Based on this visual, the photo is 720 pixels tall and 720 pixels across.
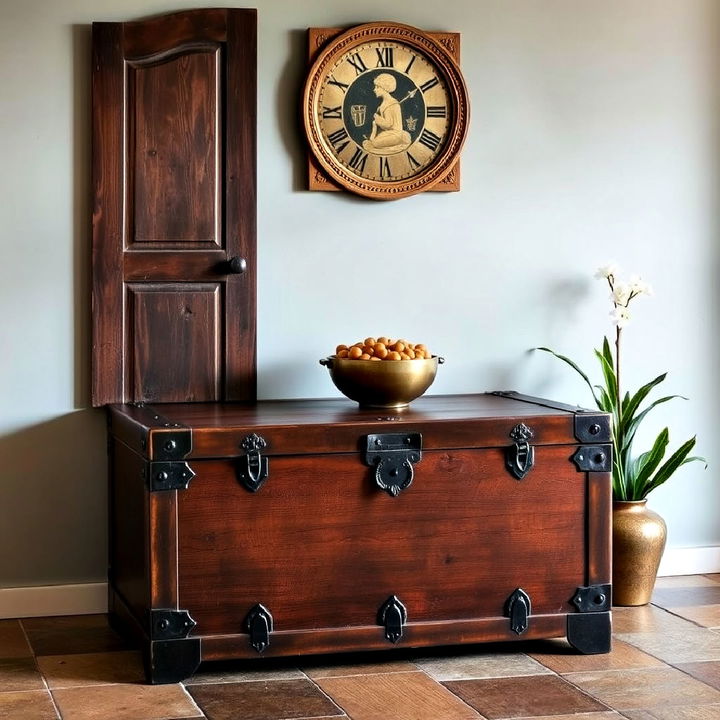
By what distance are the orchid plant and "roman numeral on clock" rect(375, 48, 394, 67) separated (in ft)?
3.41

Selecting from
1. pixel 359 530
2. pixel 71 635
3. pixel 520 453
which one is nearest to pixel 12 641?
pixel 71 635

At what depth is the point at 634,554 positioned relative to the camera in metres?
4.26

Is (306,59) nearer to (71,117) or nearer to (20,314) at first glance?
(71,117)

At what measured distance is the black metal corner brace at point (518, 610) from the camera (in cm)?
370

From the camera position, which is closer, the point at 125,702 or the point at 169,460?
the point at 125,702

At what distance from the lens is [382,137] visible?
4.28 meters

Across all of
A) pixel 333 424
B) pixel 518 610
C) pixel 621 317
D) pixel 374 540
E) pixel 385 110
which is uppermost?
pixel 385 110

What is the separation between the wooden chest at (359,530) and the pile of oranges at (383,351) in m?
0.18

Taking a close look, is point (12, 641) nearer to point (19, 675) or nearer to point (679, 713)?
point (19, 675)

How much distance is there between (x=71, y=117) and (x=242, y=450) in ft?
4.52

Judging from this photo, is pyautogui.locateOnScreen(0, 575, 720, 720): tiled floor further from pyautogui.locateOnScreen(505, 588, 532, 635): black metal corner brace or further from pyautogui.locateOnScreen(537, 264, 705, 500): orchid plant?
pyautogui.locateOnScreen(537, 264, 705, 500): orchid plant

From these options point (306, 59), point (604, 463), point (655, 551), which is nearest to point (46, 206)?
point (306, 59)

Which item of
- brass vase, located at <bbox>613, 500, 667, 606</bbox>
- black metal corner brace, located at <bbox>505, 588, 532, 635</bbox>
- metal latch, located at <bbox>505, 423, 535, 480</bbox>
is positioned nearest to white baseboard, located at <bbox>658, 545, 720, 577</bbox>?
brass vase, located at <bbox>613, 500, 667, 606</bbox>

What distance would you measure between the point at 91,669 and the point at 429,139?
2085 mm
